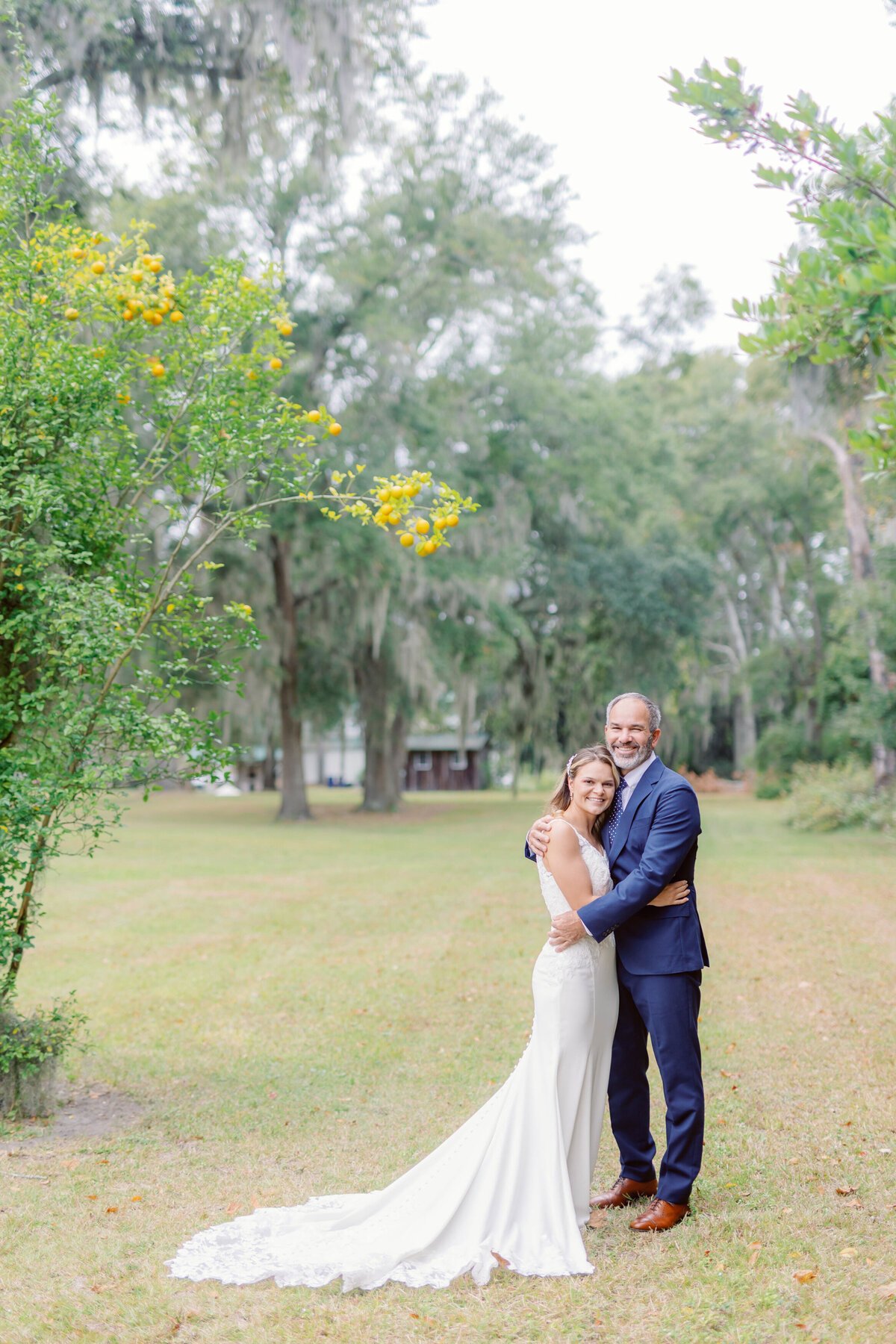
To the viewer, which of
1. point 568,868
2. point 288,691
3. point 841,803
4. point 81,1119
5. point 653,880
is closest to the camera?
point 653,880

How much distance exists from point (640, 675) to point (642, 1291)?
1115 inches

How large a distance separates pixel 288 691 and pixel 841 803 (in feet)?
39.3

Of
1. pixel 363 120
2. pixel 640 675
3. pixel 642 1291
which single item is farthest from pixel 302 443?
pixel 640 675

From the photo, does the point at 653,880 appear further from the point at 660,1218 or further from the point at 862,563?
the point at 862,563

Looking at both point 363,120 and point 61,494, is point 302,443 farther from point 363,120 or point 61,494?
point 363,120

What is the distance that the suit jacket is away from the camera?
3.74 metres

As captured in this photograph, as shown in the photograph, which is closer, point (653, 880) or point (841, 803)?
point (653, 880)

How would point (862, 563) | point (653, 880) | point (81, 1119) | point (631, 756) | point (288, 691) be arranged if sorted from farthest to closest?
point (288, 691), point (862, 563), point (81, 1119), point (631, 756), point (653, 880)

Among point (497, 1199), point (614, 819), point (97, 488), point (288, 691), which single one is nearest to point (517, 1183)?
point (497, 1199)

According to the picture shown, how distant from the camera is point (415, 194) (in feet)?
66.4

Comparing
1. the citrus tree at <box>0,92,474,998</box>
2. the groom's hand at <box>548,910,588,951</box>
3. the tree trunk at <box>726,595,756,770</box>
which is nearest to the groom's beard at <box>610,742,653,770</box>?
the groom's hand at <box>548,910,588,951</box>

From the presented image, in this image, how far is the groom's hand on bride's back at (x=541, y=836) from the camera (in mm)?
3883

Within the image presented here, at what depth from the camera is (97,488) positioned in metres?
5.14

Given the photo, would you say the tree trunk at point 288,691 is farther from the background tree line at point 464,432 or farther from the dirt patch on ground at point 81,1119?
the dirt patch on ground at point 81,1119
